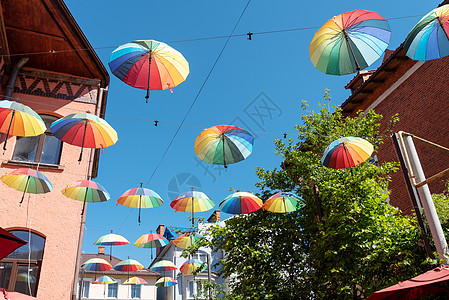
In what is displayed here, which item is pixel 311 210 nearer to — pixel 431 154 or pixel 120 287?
pixel 431 154

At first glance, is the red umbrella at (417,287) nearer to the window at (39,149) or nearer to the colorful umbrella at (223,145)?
the colorful umbrella at (223,145)

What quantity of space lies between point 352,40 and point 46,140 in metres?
9.73

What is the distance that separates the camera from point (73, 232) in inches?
419

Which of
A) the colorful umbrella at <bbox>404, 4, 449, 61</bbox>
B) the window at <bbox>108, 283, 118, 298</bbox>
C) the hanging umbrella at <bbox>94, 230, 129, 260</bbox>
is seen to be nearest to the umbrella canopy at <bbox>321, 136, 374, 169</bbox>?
the colorful umbrella at <bbox>404, 4, 449, 61</bbox>

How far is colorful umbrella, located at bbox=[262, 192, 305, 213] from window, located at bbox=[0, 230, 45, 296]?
6.50 meters

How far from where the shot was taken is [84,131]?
7.91 meters

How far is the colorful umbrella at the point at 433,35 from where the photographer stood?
18.1 feet

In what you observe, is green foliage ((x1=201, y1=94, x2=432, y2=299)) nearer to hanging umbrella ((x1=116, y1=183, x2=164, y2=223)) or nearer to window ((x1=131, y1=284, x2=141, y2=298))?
hanging umbrella ((x1=116, y1=183, x2=164, y2=223))

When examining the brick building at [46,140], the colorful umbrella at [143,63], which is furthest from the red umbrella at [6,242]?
the brick building at [46,140]

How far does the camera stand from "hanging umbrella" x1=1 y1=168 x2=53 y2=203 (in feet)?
30.1

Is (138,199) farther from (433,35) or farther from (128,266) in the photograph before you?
(128,266)

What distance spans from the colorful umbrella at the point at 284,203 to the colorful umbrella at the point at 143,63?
15.4 ft

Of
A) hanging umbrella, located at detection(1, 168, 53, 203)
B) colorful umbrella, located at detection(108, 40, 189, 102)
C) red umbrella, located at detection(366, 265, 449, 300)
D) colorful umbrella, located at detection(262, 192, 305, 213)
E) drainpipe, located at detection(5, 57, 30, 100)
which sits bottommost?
red umbrella, located at detection(366, 265, 449, 300)

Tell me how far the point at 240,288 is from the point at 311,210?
289 cm
